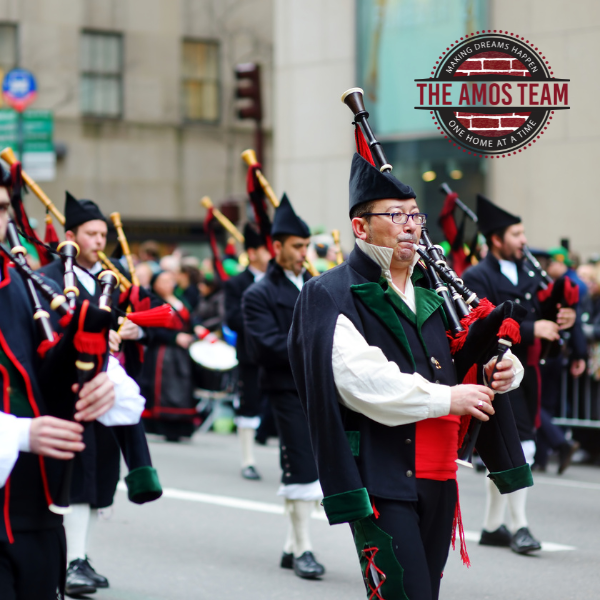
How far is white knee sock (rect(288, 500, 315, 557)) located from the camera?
21.1ft

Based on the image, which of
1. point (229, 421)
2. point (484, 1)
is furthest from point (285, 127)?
point (229, 421)

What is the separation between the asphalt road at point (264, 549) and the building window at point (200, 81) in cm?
1858

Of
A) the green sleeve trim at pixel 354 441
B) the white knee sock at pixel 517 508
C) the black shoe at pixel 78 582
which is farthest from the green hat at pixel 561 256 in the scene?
the green sleeve trim at pixel 354 441

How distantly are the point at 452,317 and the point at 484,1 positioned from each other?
43.4 feet

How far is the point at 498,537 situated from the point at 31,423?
15.3 ft

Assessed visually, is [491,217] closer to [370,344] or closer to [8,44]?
[370,344]

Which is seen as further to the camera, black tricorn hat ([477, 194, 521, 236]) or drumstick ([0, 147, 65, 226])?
black tricorn hat ([477, 194, 521, 236])

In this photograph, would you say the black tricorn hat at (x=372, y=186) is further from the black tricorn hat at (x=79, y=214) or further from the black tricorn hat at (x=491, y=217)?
the black tricorn hat at (x=491, y=217)

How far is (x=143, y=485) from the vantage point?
440cm

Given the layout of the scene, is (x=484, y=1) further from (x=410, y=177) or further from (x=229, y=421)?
(x=229, y=421)

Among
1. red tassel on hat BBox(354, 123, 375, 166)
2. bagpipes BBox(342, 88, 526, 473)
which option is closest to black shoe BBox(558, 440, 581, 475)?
bagpipes BBox(342, 88, 526, 473)

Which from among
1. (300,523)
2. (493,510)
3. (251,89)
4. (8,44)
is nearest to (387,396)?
(300,523)

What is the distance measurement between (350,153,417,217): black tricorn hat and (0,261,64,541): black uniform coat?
1296 mm

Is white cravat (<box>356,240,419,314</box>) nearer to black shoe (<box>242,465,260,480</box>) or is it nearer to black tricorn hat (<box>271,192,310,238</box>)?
black tricorn hat (<box>271,192,310,238</box>)
